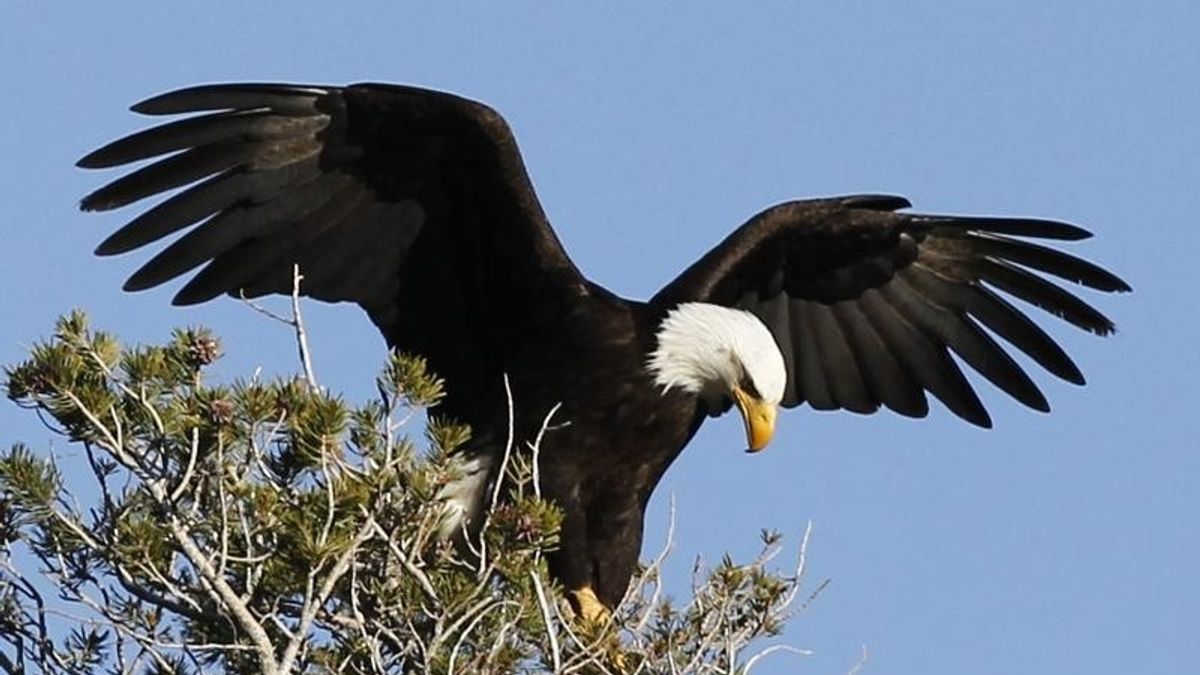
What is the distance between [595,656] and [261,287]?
2472mm

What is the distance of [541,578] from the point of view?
6086 millimetres

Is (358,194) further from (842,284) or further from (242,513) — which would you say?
(242,513)

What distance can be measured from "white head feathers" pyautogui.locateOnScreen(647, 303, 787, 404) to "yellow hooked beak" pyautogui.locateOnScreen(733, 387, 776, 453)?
3 cm

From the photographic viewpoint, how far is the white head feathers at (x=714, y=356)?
→ 315 inches

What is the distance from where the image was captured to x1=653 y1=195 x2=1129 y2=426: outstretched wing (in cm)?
880

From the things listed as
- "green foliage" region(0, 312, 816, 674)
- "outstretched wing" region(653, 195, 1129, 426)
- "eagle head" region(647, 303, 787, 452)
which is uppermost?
"outstretched wing" region(653, 195, 1129, 426)

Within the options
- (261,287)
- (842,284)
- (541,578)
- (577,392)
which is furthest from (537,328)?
(541,578)

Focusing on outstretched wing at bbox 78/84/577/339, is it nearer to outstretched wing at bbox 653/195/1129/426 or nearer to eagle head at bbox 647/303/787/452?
eagle head at bbox 647/303/787/452

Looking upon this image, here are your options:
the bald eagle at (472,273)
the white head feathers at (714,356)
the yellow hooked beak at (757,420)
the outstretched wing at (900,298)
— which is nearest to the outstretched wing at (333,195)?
the bald eagle at (472,273)

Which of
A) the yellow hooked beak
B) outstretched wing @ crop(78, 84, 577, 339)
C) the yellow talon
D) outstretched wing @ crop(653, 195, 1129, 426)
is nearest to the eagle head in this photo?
the yellow hooked beak

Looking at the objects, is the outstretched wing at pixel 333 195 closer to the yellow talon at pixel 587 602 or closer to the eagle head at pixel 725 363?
the eagle head at pixel 725 363

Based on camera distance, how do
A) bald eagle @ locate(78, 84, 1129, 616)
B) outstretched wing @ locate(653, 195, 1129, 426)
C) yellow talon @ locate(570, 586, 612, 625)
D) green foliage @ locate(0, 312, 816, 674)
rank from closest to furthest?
green foliage @ locate(0, 312, 816, 674), yellow talon @ locate(570, 586, 612, 625), bald eagle @ locate(78, 84, 1129, 616), outstretched wing @ locate(653, 195, 1129, 426)

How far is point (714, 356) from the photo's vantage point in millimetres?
8055

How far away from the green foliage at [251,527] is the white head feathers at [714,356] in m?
1.92
